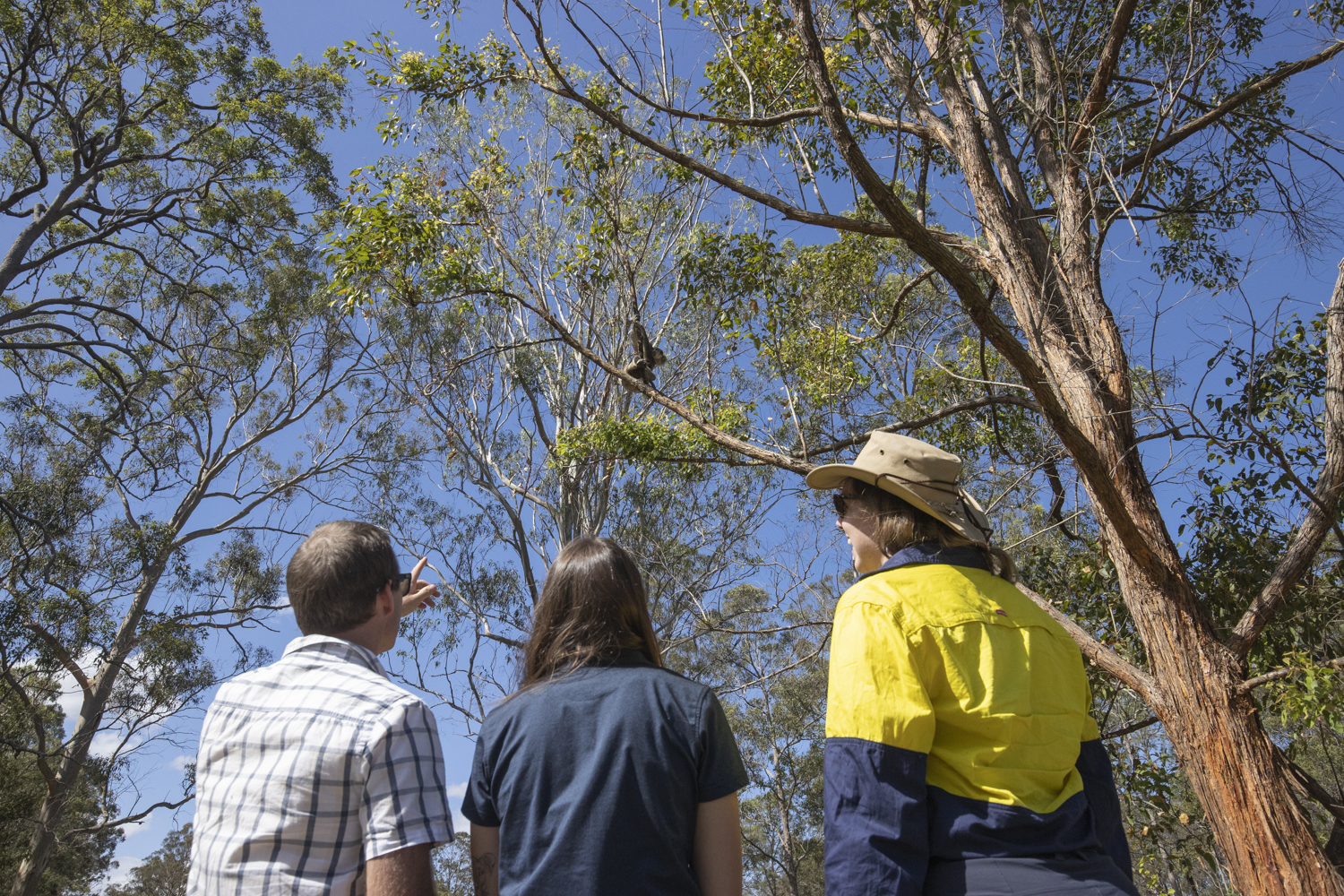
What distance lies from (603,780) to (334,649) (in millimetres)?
489

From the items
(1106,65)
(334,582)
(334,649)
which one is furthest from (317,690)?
(1106,65)

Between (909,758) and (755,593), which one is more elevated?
(755,593)

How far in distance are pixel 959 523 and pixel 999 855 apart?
560mm

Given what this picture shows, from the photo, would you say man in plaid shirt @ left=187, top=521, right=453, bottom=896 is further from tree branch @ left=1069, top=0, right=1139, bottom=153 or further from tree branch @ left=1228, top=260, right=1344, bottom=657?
tree branch @ left=1069, top=0, right=1139, bottom=153

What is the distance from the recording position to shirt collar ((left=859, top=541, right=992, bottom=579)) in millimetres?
1398

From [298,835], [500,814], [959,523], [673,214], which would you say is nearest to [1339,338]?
[959,523]

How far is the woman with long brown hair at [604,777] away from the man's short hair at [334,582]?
0.99 ft

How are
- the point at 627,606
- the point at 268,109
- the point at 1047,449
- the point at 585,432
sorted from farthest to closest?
the point at 268,109 → the point at 585,432 → the point at 1047,449 → the point at 627,606

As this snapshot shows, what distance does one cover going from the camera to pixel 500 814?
1.33m

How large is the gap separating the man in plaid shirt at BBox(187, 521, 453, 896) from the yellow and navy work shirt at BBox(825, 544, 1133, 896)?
59cm

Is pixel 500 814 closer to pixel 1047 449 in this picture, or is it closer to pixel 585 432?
pixel 1047 449

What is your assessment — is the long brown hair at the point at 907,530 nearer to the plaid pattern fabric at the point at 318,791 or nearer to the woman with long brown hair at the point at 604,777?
the woman with long brown hair at the point at 604,777

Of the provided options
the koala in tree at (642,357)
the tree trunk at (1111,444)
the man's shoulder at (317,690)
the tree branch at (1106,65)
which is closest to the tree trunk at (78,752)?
the koala in tree at (642,357)

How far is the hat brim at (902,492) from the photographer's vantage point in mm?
1485
